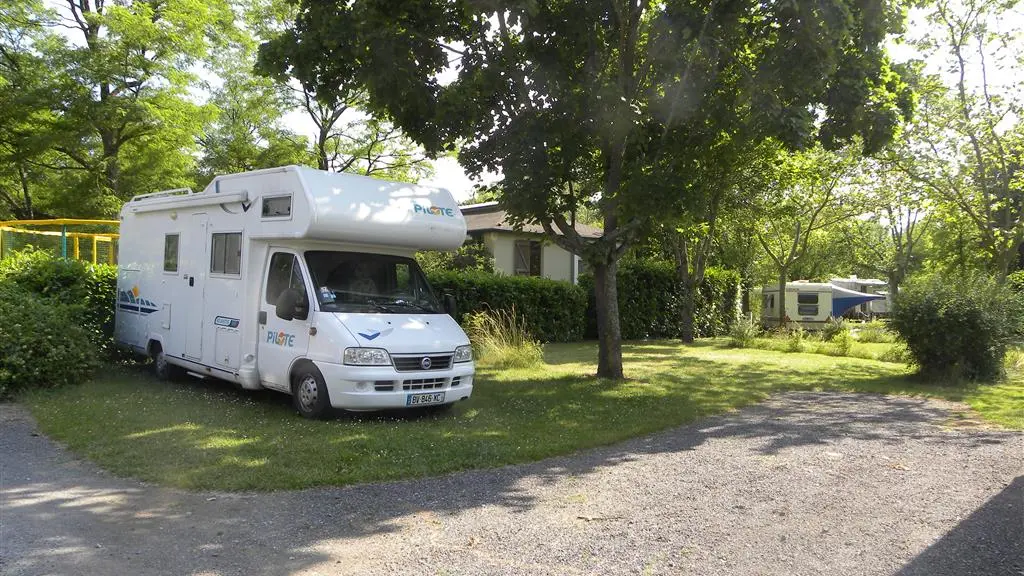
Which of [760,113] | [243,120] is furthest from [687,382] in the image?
[243,120]

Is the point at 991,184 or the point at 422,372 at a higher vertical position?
the point at 991,184

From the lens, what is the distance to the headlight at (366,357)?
25.2ft

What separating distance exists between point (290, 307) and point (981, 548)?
6644 mm

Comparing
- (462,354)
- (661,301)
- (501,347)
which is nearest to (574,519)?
(462,354)

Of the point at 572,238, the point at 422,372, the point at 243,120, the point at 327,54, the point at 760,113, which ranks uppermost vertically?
the point at 243,120

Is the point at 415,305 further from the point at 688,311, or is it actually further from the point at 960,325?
the point at 688,311

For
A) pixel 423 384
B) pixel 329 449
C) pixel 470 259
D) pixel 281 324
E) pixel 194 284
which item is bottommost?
pixel 329 449

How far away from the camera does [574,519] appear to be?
5.16 m

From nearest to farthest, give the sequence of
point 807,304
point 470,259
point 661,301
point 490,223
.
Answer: point 661,301
point 470,259
point 490,223
point 807,304

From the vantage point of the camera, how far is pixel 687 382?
1249 cm

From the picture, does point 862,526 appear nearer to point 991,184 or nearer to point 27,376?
point 27,376

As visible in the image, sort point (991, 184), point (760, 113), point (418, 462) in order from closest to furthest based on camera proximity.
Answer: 1. point (418, 462)
2. point (760, 113)
3. point (991, 184)

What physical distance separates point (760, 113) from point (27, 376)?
33.9 feet

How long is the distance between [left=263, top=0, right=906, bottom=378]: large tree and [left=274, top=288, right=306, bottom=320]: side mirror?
3.59m
